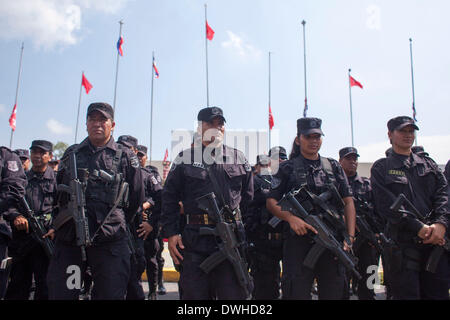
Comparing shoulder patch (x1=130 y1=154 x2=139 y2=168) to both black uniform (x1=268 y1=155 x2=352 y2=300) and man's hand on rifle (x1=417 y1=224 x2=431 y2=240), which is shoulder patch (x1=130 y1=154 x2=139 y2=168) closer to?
black uniform (x1=268 y1=155 x2=352 y2=300)

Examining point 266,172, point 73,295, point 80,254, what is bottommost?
point 73,295

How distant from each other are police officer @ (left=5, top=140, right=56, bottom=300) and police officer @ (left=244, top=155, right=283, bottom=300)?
8.45 feet

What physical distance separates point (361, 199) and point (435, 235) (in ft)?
5.90

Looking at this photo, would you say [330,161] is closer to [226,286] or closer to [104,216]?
[226,286]

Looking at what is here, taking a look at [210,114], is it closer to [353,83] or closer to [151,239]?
[151,239]

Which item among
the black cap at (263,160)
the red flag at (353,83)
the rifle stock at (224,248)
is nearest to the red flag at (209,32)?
the red flag at (353,83)

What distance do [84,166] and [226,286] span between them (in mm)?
1677

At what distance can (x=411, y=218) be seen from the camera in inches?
126

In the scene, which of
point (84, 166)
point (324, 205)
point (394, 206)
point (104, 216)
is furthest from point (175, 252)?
point (394, 206)

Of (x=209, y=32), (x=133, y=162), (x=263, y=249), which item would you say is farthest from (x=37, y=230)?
(x=209, y=32)

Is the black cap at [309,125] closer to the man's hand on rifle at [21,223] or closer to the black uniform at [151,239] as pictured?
the black uniform at [151,239]

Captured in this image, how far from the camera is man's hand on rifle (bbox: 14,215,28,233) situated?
413 centimetres

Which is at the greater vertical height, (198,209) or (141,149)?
(141,149)

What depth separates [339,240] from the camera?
3.17 m
